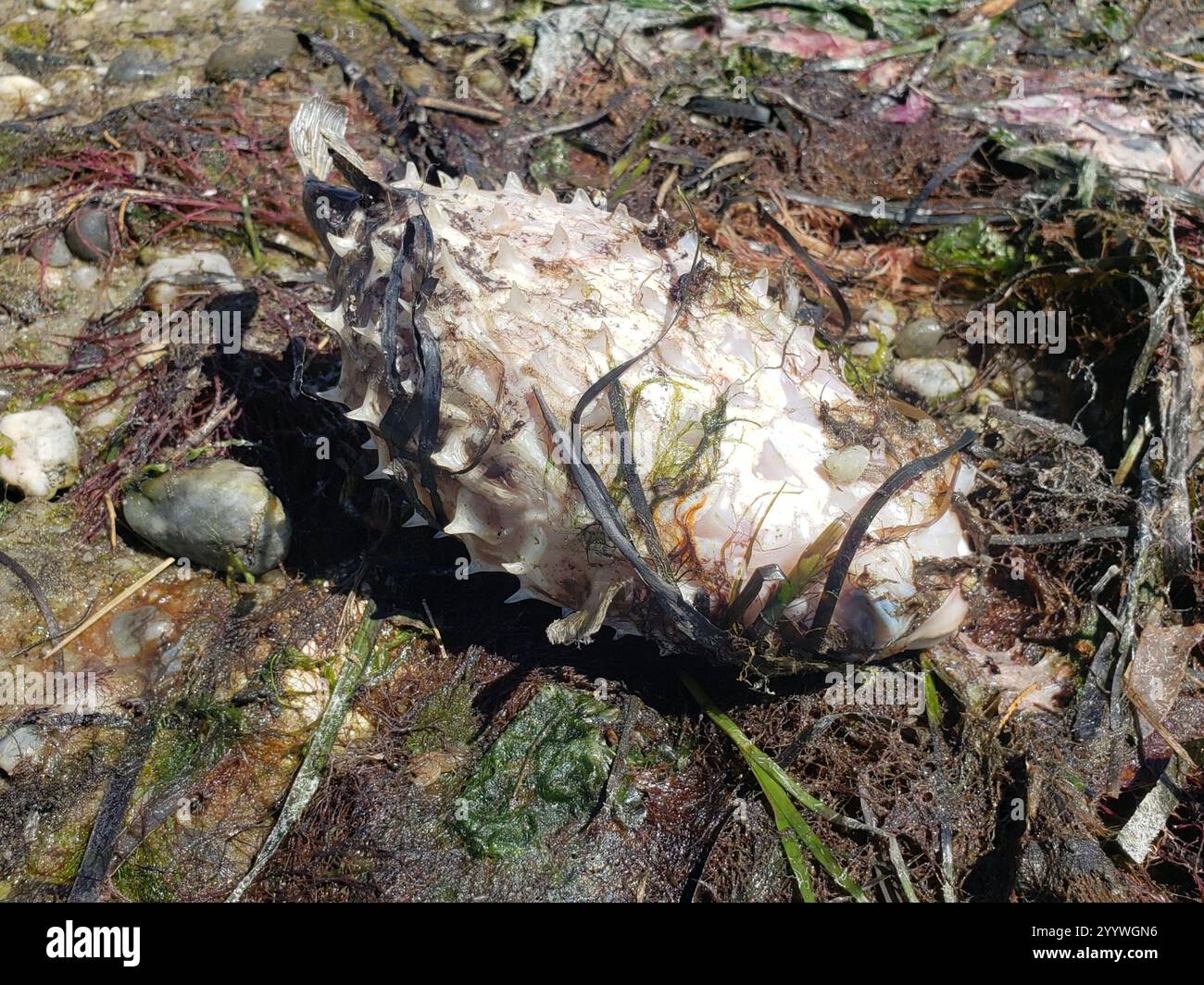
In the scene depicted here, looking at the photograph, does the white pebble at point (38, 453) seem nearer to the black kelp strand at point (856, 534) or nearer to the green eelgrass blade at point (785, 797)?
the green eelgrass blade at point (785, 797)

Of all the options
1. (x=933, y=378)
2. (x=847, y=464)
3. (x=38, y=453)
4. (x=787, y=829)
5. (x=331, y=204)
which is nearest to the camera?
(x=847, y=464)

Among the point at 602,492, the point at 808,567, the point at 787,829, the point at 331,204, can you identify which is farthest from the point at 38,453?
the point at 787,829

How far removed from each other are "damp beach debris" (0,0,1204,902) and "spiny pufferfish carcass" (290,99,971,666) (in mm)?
14

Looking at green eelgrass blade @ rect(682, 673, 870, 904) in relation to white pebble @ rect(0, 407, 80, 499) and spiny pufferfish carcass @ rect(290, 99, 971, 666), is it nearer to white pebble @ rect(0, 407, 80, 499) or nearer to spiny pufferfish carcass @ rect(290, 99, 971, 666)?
spiny pufferfish carcass @ rect(290, 99, 971, 666)

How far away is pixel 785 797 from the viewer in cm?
303

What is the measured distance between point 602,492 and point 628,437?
172 millimetres

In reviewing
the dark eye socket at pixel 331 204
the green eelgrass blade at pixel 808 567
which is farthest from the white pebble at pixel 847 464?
the dark eye socket at pixel 331 204

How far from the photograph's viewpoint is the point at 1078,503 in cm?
364

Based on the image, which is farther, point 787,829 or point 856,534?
point 787,829

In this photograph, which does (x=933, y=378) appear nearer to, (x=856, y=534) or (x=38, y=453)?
(x=856, y=534)

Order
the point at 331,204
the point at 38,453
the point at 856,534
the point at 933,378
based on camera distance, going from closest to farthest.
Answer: the point at 856,534, the point at 331,204, the point at 38,453, the point at 933,378

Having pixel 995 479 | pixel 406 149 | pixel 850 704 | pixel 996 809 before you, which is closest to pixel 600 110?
pixel 406 149

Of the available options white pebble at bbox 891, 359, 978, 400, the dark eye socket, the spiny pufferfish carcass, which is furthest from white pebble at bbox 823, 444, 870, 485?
the dark eye socket
